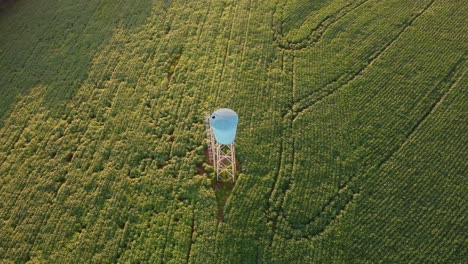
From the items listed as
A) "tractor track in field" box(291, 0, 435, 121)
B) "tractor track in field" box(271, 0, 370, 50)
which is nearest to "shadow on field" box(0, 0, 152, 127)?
"tractor track in field" box(271, 0, 370, 50)

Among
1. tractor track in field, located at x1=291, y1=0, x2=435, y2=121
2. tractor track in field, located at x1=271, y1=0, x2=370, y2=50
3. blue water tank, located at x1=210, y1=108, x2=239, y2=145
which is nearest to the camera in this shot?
blue water tank, located at x1=210, y1=108, x2=239, y2=145

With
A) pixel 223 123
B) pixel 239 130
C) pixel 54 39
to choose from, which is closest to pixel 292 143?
pixel 239 130

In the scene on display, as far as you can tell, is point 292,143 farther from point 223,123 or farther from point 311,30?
point 311,30

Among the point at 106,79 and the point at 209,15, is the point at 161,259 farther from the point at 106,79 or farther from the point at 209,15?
the point at 209,15

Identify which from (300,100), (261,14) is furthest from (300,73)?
(261,14)

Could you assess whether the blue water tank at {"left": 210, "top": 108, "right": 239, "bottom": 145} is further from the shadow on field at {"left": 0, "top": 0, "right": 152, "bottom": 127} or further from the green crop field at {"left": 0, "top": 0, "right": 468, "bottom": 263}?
the shadow on field at {"left": 0, "top": 0, "right": 152, "bottom": 127}
